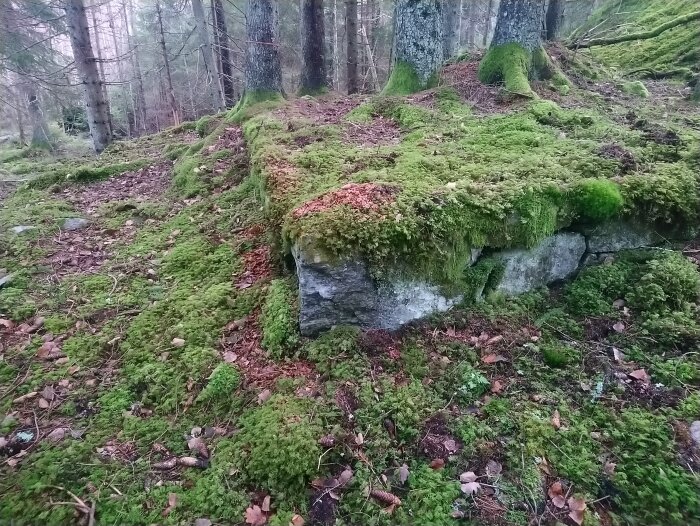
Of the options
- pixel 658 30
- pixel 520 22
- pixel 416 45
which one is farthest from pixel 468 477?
pixel 658 30

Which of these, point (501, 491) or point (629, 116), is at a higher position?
Result: point (629, 116)

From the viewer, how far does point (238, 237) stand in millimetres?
5184

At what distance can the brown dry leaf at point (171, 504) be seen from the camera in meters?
2.75

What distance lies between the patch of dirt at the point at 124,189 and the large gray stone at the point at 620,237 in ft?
20.7

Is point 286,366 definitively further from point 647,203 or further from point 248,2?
point 248,2

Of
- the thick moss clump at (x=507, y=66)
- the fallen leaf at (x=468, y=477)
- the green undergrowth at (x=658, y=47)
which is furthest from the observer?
the green undergrowth at (x=658, y=47)

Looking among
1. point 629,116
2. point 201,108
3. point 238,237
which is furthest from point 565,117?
point 201,108

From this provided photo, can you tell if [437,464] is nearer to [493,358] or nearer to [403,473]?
[403,473]

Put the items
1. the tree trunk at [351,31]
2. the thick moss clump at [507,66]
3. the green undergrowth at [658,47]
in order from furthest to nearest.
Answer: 1. the tree trunk at [351,31]
2. the green undergrowth at [658,47]
3. the thick moss clump at [507,66]

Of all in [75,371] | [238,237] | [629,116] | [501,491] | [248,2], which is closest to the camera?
[501,491]

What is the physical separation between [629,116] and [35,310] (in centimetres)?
806

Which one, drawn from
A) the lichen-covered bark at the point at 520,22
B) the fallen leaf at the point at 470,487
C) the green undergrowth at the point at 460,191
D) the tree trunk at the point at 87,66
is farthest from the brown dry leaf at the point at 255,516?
the tree trunk at the point at 87,66

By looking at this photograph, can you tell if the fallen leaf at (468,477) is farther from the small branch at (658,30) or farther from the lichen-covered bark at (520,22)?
the small branch at (658,30)

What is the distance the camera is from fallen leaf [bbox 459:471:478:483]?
281cm
